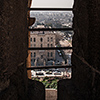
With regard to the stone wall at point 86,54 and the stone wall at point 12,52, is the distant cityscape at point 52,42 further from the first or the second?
the stone wall at point 12,52

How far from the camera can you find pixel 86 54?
0.75 metres

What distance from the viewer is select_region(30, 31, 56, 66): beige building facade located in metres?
→ 16.3

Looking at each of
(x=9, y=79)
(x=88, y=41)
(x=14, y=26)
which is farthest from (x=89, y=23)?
(x=9, y=79)

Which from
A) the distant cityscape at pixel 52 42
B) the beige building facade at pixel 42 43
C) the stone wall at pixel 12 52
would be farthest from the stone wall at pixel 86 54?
the beige building facade at pixel 42 43

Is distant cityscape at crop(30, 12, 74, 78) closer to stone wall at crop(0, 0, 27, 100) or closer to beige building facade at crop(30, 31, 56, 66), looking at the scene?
beige building facade at crop(30, 31, 56, 66)

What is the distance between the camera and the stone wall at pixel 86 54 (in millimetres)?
674

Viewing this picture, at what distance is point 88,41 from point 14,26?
1.18ft

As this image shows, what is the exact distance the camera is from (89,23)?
72 cm

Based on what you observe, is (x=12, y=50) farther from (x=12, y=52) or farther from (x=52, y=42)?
(x=52, y=42)

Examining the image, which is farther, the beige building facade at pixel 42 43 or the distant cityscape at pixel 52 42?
the beige building facade at pixel 42 43

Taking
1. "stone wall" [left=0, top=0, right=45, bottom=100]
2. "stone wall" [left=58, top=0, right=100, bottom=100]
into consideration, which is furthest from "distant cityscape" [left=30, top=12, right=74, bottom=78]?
"stone wall" [left=0, top=0, right=45, bottom=100]

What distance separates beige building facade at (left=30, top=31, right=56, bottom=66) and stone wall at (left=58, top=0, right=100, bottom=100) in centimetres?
1497

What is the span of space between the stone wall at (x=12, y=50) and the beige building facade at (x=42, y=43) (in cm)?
1505

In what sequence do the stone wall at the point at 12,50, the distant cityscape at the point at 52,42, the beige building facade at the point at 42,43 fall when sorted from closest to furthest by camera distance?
1. the stone wall at the point at 12,50
2. the distant cityscape at the point at 52,42
3. the beige building facade at the point at 42,43
